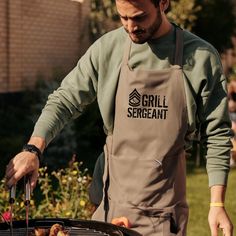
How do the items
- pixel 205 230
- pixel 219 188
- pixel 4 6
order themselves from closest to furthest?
pixel 219 188
pixel 205 230
pixel 4 6

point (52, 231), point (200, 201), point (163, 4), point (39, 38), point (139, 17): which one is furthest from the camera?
point (39, 38)

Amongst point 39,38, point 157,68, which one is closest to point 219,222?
point 157,68

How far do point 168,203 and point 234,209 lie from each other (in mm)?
4804

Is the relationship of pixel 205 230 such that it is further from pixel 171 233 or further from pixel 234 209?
pixel 171 233

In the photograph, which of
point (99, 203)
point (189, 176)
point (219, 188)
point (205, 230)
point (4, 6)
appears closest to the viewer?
point (219, 188)

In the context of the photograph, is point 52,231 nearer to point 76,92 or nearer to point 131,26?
point 76,92

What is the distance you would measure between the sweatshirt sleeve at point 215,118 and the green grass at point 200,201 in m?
3.85

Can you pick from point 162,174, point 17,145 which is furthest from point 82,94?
point 17,145

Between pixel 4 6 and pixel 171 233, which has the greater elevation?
pixel 4 6

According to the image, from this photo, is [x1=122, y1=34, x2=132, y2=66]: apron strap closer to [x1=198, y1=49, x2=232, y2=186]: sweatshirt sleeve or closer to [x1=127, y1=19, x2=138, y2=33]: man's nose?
[x1=127, y1=19, x2=138, y2=33]: man's nose

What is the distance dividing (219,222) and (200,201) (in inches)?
208

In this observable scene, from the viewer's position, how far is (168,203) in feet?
9.59

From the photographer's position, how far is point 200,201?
7.91m

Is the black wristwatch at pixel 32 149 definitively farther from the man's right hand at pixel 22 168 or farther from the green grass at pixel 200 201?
the green grass at pixel 200 201
